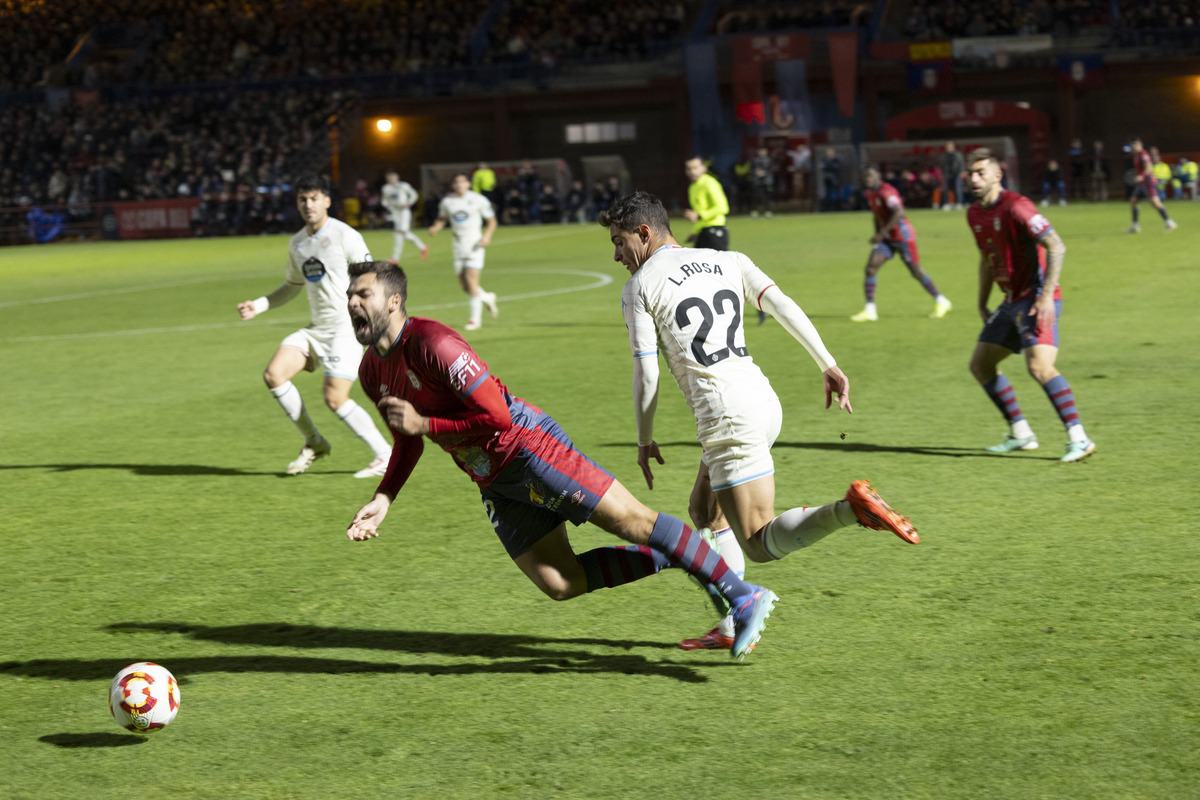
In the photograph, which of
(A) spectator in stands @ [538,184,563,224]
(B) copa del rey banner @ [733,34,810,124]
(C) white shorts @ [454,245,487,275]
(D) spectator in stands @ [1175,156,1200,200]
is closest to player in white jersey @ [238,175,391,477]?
(C) white shorts @ [454,245,487,275]

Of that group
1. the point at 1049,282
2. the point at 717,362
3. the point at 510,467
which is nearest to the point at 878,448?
the point at 1049,282

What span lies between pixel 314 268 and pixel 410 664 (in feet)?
15.1

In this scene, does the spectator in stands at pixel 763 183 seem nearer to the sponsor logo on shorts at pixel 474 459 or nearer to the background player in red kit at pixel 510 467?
the background player in red kit at pixel 510 467

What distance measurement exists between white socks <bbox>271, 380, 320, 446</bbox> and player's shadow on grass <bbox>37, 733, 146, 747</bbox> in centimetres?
461

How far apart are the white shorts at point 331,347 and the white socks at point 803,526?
490cm

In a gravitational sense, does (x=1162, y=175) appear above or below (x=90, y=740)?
above

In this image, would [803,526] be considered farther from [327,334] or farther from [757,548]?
[327,334]

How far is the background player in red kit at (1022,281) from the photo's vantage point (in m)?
8.56

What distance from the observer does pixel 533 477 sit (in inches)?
196

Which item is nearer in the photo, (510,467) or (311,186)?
(510,467)

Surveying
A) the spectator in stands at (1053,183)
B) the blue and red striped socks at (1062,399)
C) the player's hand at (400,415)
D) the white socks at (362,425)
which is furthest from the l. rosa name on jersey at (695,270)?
the spectator in stands at (1053,183)

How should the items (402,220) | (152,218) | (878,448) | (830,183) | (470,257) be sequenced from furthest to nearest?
(152,218) < (830,183) < (402,220) < (470,257) < (878,448)

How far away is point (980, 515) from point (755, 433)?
9.37 feet

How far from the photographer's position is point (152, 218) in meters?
45.3
